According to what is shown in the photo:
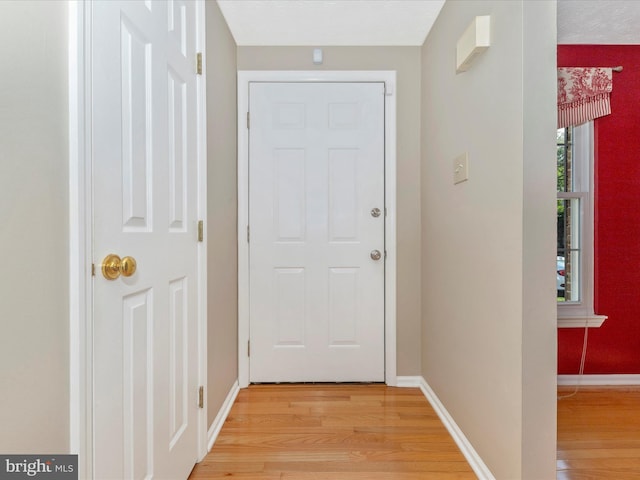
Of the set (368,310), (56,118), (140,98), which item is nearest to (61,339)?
(56,118)

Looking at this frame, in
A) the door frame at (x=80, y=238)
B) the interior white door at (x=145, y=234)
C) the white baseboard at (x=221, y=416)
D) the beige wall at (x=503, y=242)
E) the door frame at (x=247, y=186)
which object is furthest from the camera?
the door frame at (x=247, y=186)

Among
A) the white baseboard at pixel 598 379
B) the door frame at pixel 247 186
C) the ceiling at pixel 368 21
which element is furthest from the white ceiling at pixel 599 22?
the white baseboard at pixel 598 379

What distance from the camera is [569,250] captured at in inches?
93.5

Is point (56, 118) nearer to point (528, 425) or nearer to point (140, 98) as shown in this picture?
point (140, 98)

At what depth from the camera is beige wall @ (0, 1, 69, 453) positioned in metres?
0.64

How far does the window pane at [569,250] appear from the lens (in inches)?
92.7

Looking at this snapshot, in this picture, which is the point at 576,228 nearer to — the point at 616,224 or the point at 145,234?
the point at 616,224

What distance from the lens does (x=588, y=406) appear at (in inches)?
80.0

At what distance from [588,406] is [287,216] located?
7.18ft

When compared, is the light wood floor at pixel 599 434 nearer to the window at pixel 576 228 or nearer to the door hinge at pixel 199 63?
the window at pixel 576 228

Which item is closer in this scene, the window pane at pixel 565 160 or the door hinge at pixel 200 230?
the door hinge at pixel 200 230

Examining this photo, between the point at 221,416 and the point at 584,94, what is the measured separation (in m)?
2.99

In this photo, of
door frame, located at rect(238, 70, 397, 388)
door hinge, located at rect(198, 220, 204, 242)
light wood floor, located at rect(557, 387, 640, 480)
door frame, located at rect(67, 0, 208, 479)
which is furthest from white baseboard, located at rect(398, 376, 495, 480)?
door hinge, located at rect(198, 220, 204, 242)

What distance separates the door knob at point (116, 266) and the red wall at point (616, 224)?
8.49 ft
